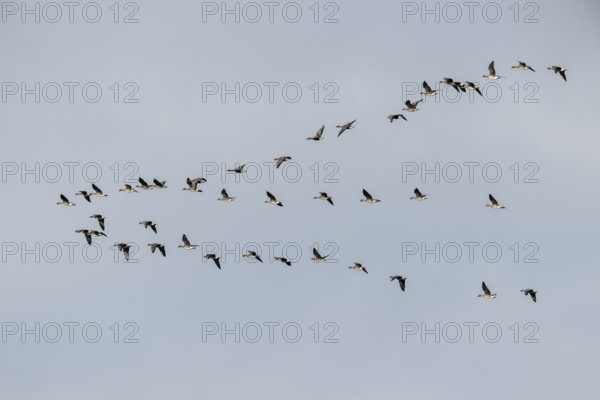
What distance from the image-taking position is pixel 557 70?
90.6m

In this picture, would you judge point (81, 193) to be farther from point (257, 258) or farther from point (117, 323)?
point (117, 323)

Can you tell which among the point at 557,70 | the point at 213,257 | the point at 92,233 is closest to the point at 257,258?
the point at 213,257

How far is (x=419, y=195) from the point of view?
99.3m

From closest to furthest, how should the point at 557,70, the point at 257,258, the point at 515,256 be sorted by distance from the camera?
the point at 557,70 → the point at 257,258 → the point at 515,256

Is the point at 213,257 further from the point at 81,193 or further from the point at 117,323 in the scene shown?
the point at 117,323

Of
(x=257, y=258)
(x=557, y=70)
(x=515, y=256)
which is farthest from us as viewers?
(x=515, y=256)

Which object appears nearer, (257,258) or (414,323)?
(257,258)

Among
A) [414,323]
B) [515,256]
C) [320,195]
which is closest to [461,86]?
[320,195]

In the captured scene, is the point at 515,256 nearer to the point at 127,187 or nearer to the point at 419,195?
the point at 419,195

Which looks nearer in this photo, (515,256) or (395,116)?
(395,116)

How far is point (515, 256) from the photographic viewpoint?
114250mm

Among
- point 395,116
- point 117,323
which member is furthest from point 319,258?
point 117,323

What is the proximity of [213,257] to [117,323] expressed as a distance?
24.9 metres

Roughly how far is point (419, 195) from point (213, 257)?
487 inches
